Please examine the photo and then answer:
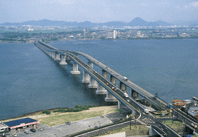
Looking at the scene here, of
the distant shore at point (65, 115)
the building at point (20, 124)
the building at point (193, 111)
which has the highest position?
the building at point (193, 111)

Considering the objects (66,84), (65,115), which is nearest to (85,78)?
(66,84)

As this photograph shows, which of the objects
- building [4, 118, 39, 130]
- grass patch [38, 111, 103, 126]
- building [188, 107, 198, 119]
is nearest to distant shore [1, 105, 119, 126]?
grass patch [38, 111, 103, 126]

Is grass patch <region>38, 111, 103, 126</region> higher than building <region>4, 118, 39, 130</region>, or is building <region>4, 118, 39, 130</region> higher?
building <region>4, 118, 39, 130</region>

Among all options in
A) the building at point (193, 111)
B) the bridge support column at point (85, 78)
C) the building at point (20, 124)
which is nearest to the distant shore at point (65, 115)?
the building at point (20, 124)

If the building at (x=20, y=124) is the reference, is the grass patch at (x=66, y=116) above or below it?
below

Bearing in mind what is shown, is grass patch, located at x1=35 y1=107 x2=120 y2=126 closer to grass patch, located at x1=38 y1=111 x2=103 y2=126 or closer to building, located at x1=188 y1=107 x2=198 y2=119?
grass patch, located at x1=38 y1=111 x2=103 y2=126

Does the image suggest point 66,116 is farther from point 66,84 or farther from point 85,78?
point 85,78

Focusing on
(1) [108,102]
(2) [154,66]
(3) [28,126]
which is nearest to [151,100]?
(1) [108,102]

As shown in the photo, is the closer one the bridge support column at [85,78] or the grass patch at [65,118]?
the grass patch at [65,118]

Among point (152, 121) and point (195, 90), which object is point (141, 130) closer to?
point (152, 121)

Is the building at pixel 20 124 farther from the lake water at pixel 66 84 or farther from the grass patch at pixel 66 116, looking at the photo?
the lake water at pixel 66 84

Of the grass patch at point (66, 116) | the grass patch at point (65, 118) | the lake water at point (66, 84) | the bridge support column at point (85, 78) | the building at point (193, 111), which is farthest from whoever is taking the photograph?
the bridge support column at point (85, 78)
